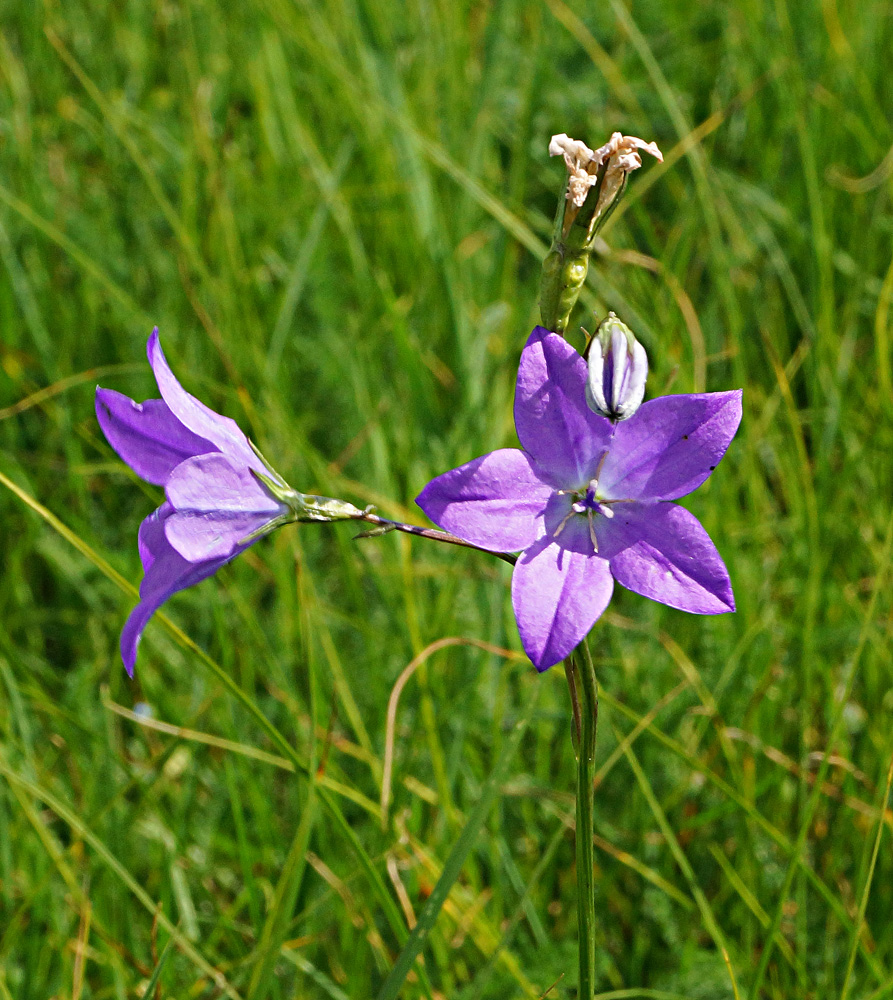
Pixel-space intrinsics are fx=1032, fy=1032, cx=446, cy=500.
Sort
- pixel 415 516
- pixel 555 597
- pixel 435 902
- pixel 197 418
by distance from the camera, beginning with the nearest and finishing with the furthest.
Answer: pixel 555 597, pixel 197 418, pixel 435 902, pixel 415 516

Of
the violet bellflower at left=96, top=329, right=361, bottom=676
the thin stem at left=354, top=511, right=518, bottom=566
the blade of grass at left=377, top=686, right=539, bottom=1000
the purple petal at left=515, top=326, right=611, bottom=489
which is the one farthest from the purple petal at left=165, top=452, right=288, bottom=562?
the blade of grass at left=377, top=686, right=539, bottom=1000

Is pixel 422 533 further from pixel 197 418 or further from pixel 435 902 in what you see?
pixel 435 902

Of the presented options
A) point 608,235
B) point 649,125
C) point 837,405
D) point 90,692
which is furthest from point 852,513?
point 90,692

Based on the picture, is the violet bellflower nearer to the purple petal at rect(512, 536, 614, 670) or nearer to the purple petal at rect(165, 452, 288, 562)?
the purple petal at rect(165, 452, 288, 562)

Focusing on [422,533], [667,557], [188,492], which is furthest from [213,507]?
[667,557]

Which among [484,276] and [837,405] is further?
[484,276]

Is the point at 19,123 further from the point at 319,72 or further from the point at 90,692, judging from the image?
the point at 90,692
